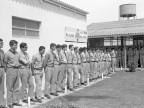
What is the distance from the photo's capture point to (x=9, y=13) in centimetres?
866

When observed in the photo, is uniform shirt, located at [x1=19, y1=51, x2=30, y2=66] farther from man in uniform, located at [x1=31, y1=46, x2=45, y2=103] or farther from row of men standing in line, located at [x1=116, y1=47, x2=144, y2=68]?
row of men standing in line, located at [x1=116, y1=47, x2=144, y2=68]

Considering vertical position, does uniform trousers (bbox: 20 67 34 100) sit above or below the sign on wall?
below

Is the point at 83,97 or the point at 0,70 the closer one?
the point at 0,70

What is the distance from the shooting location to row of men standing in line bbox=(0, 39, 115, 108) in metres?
7.18

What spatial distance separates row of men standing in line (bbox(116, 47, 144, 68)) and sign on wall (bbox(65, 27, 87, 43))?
6663mm

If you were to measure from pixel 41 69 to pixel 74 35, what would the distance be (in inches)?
216

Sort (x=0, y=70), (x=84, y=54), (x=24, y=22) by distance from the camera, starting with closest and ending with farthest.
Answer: (x=0, y=70), (x=24, y=22), (x=84, y=54)

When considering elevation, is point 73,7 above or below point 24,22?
above

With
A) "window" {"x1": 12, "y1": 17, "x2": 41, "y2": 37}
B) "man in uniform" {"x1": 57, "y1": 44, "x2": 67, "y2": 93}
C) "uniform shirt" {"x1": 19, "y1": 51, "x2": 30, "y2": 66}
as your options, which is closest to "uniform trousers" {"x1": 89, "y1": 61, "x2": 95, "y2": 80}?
"man in uniform" {"x1": 57, "y1": 44, "x2": 67, "y2": 93}

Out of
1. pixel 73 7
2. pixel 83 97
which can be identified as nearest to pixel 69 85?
pixel 83 97

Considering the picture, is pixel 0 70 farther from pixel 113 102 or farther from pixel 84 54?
pixel 84 54

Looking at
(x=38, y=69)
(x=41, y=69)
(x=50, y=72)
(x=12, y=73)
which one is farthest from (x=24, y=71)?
(x=50, y=72)

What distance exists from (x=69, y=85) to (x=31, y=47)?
2.42 metres

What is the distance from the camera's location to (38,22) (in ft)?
34.5
